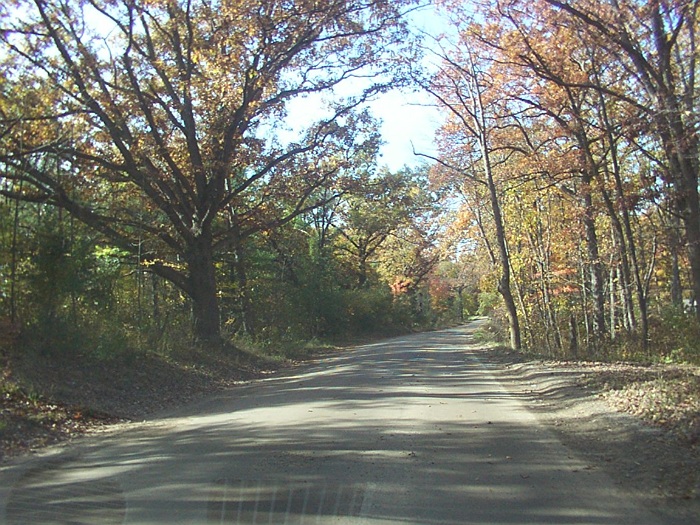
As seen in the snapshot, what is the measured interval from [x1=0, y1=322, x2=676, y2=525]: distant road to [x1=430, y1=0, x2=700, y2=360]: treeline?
8629 millimetres

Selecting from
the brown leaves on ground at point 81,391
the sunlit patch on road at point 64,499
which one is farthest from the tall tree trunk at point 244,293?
the sunlit patch on road at point 64,499

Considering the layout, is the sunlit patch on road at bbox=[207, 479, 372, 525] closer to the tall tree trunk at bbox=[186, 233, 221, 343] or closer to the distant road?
the distant road

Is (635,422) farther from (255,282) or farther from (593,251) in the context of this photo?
(255,282)

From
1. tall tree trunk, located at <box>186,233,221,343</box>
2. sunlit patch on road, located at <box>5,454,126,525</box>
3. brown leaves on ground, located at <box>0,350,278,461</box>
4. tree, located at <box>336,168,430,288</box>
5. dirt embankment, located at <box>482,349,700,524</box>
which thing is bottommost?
dirt embankment, located at <box>482,349,700,524</box>

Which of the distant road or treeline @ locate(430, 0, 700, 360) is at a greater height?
treeline @ locate(430, 0, 700, 360)

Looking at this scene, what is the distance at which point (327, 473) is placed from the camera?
700cm

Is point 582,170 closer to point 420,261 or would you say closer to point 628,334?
point 628,334

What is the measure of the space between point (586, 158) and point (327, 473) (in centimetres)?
1876

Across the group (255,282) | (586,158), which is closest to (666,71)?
(586,158)

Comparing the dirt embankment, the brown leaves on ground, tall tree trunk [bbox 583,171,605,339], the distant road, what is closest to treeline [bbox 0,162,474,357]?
the brown leaves on ground

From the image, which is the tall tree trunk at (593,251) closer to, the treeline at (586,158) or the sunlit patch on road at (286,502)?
the treeline at (586,158)

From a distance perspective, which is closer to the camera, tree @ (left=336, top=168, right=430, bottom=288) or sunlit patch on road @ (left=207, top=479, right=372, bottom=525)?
sunlit patch on road @ (left=207, top=479, right=372, bottom=525)

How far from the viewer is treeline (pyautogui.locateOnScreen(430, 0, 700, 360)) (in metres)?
15.6

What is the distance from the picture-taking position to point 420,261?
6631cm
